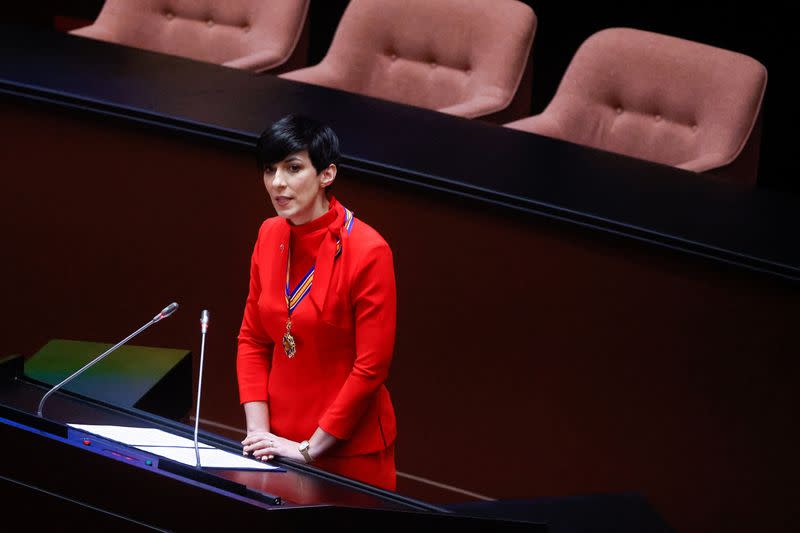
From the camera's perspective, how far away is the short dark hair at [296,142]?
1.67m

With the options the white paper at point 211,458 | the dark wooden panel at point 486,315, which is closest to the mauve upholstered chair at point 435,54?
the dark wooden panel at point 486,315

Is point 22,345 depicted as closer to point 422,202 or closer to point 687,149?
point 422,202

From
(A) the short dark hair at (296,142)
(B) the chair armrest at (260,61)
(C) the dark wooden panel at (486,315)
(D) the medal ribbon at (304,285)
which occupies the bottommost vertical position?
(C) the dark wooden panel at (486,315)

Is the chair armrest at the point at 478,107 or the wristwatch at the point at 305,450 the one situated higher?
the chair armrest at the point at 478,107

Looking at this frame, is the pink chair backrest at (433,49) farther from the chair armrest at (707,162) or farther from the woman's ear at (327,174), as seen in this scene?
the woman's ear at (327,174)

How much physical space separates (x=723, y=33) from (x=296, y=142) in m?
2.38

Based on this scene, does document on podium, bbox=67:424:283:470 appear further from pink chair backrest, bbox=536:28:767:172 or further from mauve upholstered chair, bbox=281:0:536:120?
mauve upholstered chair, bbox=281:0:536:120

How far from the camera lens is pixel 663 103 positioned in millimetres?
3291

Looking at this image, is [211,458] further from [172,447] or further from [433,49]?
[433,49]

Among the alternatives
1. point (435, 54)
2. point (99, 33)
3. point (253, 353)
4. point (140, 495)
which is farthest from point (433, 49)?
point (140, 495)

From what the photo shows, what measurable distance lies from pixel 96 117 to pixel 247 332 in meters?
1.11

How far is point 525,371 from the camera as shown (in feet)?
7.97

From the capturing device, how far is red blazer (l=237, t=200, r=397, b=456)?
1.71 metres

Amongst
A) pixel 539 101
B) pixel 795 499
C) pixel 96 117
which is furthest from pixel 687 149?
pixel 96 117
